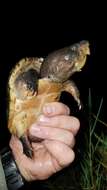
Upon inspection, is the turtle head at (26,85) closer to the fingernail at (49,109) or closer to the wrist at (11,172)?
the fingernail at (49,109)

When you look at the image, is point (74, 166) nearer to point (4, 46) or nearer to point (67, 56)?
point (67, 56)

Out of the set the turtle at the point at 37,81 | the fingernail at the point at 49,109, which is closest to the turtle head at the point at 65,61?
the turtle at the point at 37,81

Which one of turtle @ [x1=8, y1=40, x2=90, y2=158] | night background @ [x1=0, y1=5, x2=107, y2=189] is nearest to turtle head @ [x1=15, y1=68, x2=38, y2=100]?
turtle @ [x1=8, y1=40, x2=90, y2=158]

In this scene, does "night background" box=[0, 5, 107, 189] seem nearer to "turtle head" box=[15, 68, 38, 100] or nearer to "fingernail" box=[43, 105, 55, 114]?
"fingernail" box=[43, 105, 55, 114]

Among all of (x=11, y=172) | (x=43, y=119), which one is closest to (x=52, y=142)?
(x=43, y=119)

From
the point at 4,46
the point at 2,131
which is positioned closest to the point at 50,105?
the point at 2,131
